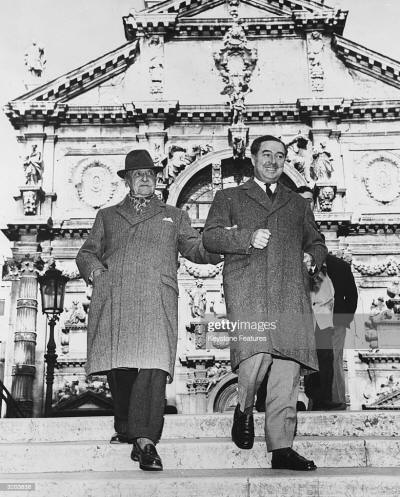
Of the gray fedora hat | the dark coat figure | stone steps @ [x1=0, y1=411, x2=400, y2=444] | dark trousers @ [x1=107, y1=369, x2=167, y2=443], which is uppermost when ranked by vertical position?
the gray fedora hat

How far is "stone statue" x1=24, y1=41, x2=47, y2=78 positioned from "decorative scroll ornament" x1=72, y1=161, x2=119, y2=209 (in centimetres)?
330

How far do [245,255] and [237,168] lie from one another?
55.2ft

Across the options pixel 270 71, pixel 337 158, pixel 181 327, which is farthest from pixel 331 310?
pixel 270 71

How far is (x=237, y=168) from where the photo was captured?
21500mm

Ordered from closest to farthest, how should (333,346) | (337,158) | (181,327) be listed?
(333,346), (181,327), (337,158)

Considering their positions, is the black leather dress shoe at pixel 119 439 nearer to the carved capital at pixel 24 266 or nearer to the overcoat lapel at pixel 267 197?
the overcoat lapel at pixel 267 197

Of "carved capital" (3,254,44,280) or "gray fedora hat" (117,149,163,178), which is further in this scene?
"carved capital" (3,254,44,280)

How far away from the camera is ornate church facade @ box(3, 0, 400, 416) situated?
754 inches

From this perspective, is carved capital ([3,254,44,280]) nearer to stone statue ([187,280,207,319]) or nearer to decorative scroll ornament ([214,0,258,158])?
stone statue ([187,280,207,319])

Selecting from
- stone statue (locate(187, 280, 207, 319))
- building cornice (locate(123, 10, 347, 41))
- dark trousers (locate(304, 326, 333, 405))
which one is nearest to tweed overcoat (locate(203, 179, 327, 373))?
dark trousers (locate(304, 326, 333, 405))

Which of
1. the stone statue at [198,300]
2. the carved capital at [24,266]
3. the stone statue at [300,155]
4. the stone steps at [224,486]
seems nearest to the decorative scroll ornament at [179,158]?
the stone statue at [300,155]

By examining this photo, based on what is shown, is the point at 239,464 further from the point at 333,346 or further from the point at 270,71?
the point at 270,71

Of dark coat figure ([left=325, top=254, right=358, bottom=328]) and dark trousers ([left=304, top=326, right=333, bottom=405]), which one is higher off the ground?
dark coat figure ([left=325, top=254, right=358, bottom=328])

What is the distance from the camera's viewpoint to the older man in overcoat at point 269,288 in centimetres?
452
